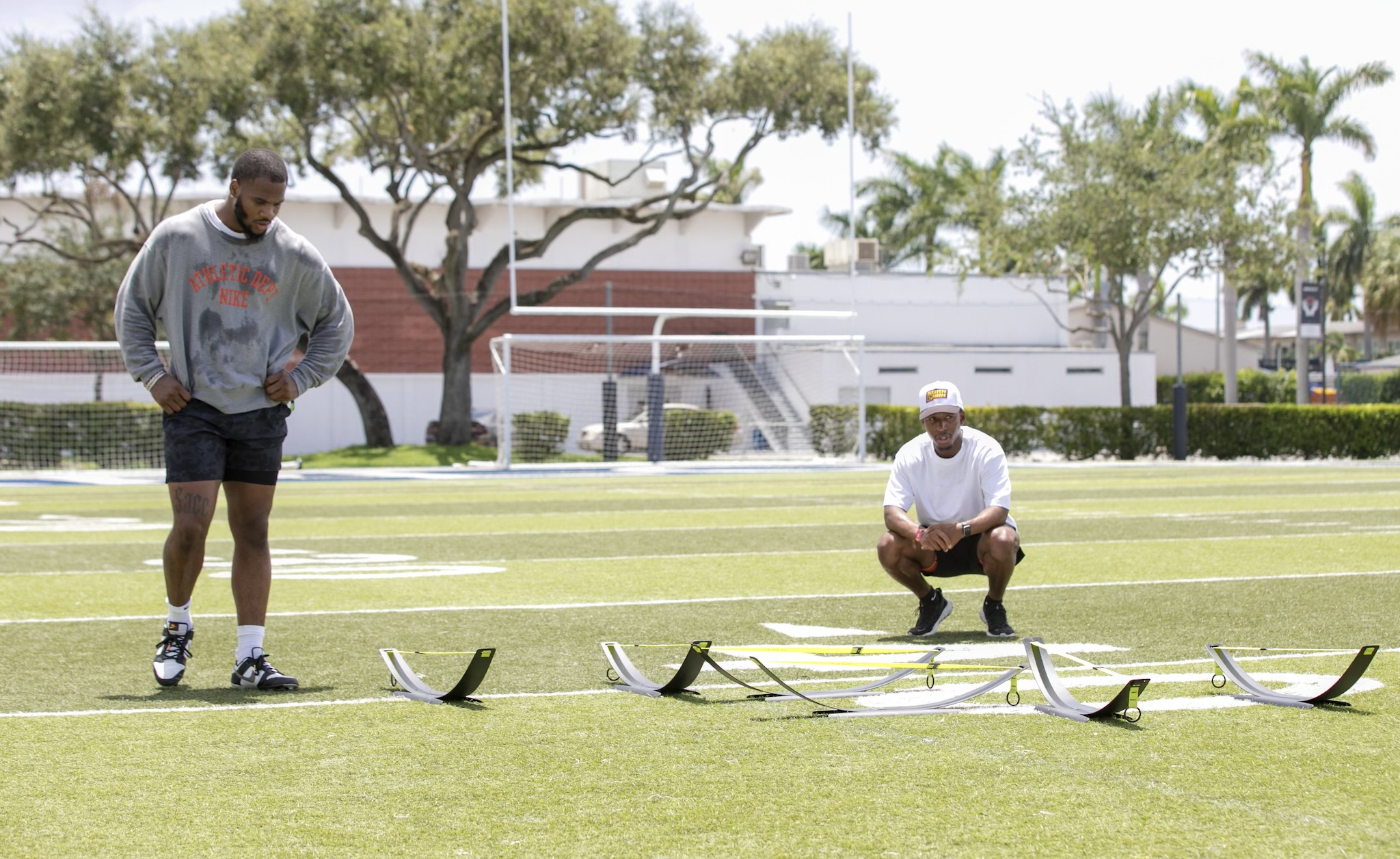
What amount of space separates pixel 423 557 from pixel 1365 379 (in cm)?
5668

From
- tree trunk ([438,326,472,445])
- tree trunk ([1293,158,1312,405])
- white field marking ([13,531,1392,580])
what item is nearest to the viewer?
white field marking ([13,531,1392,580])

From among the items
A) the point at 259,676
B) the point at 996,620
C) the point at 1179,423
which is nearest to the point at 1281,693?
the point at 996,620

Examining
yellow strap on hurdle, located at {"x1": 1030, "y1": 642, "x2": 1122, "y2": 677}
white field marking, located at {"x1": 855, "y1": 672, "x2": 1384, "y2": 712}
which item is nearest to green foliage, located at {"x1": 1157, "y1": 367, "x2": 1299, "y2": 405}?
yellow strap on hurdle, located at {"x1": 1030, "y1": 642, "x2": 1122, "y2": 677}

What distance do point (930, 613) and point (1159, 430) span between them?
26805 mm

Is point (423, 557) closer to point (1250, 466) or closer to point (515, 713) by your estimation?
point (515, 713)

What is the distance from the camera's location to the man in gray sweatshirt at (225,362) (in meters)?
5.49

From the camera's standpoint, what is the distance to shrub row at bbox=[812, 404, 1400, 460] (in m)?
31.5

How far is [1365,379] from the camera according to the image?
198ft

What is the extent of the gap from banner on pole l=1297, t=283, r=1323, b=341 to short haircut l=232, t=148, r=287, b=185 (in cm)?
3367

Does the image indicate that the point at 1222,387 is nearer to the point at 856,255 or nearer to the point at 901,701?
the point at 856,255

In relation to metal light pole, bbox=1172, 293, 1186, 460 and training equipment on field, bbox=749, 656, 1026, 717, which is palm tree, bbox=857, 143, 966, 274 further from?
training equipment on field, bbox=749, 656, 1026, 717

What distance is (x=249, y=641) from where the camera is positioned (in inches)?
221

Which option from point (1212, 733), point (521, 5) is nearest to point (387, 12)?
point (521, 5)

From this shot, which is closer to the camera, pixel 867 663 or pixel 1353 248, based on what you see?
pixel 867 663
